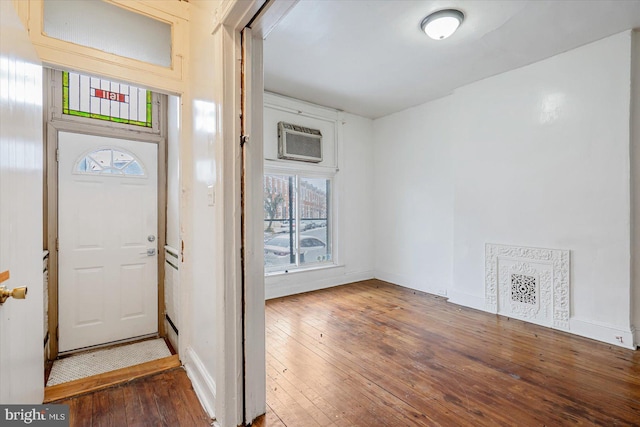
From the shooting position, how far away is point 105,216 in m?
2.78

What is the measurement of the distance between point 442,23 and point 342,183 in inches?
102

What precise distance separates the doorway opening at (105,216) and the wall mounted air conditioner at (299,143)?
1.44m

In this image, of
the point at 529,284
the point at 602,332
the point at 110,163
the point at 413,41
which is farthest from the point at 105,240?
the point at 602,332

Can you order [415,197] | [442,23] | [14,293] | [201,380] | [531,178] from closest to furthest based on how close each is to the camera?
[14,293] → [201,380] → [442,23] → [531,178] → [415,197]

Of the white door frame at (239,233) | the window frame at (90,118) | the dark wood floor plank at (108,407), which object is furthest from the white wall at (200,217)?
the window frame at (90,118)

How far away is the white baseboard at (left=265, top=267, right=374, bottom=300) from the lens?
13.0 ft

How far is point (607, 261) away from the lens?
264 centimetres

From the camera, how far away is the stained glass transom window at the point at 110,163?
105 inches

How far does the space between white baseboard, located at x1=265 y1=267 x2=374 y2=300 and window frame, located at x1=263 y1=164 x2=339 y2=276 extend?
124mm

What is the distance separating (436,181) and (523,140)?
3.78 ft

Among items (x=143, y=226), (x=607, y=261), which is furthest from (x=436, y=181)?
(x=143, y=226)

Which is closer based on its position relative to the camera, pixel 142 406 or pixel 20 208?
pixel 20 208

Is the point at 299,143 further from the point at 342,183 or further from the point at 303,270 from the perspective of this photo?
the point at 303,270

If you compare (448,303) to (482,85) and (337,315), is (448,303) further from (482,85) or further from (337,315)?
(482,85)
